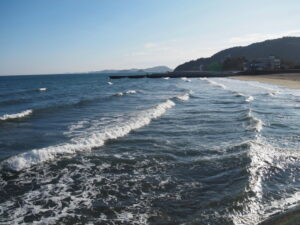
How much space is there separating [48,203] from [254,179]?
15.8 ft

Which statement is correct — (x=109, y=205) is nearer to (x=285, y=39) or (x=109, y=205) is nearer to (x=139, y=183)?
(x=139, y=183)

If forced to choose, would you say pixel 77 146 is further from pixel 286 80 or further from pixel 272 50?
pixel 272 50

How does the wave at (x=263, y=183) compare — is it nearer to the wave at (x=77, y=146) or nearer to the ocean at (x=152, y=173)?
the ocean at (x=152, y=173)

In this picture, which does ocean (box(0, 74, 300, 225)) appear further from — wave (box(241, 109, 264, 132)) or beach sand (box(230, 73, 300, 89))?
beach sand (box(230, 73, 300, 89))

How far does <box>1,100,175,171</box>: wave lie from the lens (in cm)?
939

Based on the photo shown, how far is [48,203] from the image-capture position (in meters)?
6.72

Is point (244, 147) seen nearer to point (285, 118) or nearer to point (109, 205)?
point (109, 205)

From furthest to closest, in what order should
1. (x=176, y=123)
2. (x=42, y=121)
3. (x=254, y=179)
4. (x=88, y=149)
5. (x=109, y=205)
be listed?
(x=42, y=121) < (x=176, y=123) < (x=88, y=149) < (x=254, y=179) < (x=109, y=205)

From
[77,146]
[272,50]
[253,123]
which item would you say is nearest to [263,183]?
[77,146]

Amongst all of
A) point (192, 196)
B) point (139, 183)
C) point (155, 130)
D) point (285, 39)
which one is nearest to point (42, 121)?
point (155, 130)

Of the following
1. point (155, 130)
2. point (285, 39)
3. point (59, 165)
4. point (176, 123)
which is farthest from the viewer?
point (285, 39)

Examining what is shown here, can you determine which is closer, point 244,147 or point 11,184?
point 11,184

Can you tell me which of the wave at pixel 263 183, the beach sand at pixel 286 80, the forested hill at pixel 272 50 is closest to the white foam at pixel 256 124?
the wave at pixel 263 183

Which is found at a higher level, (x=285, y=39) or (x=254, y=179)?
(x=285, y=39)
